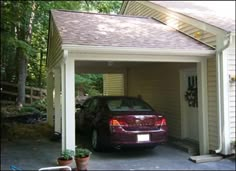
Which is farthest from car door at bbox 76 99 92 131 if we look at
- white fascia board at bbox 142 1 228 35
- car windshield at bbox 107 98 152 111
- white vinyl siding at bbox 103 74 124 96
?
white vinyl siding at bbox 103 74 124 96

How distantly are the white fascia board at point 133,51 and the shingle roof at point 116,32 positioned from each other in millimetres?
119

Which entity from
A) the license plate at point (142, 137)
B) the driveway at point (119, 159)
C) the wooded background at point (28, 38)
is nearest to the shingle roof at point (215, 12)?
the license plate at point (142, 137)

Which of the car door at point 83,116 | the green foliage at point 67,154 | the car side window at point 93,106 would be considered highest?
the car side window at point 93,106

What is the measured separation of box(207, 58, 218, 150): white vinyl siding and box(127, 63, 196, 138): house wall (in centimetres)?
104

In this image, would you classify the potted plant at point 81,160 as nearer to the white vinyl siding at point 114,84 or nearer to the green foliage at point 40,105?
the white vinyl siding at point 114,84

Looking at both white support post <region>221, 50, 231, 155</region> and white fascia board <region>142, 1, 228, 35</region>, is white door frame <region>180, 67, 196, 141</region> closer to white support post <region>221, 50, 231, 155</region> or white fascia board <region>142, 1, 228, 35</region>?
white fascia board <region>142, 1, 228, 35</region>

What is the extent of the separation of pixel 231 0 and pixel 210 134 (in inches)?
295

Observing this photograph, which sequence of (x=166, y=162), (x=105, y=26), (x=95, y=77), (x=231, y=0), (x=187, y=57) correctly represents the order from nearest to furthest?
(x=166, y=162)
(x=187, y=57)
(x=105, y=26)
(x=231, y=0)
(x=95, y=77)

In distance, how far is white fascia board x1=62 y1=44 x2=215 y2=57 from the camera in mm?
7277

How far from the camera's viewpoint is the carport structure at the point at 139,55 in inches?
292

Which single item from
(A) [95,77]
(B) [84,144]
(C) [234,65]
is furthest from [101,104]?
(A) [95,77]

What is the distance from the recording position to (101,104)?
29.4 feet

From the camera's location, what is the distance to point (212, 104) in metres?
8.44

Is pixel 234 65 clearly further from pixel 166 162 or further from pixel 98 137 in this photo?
pixel 98 137
